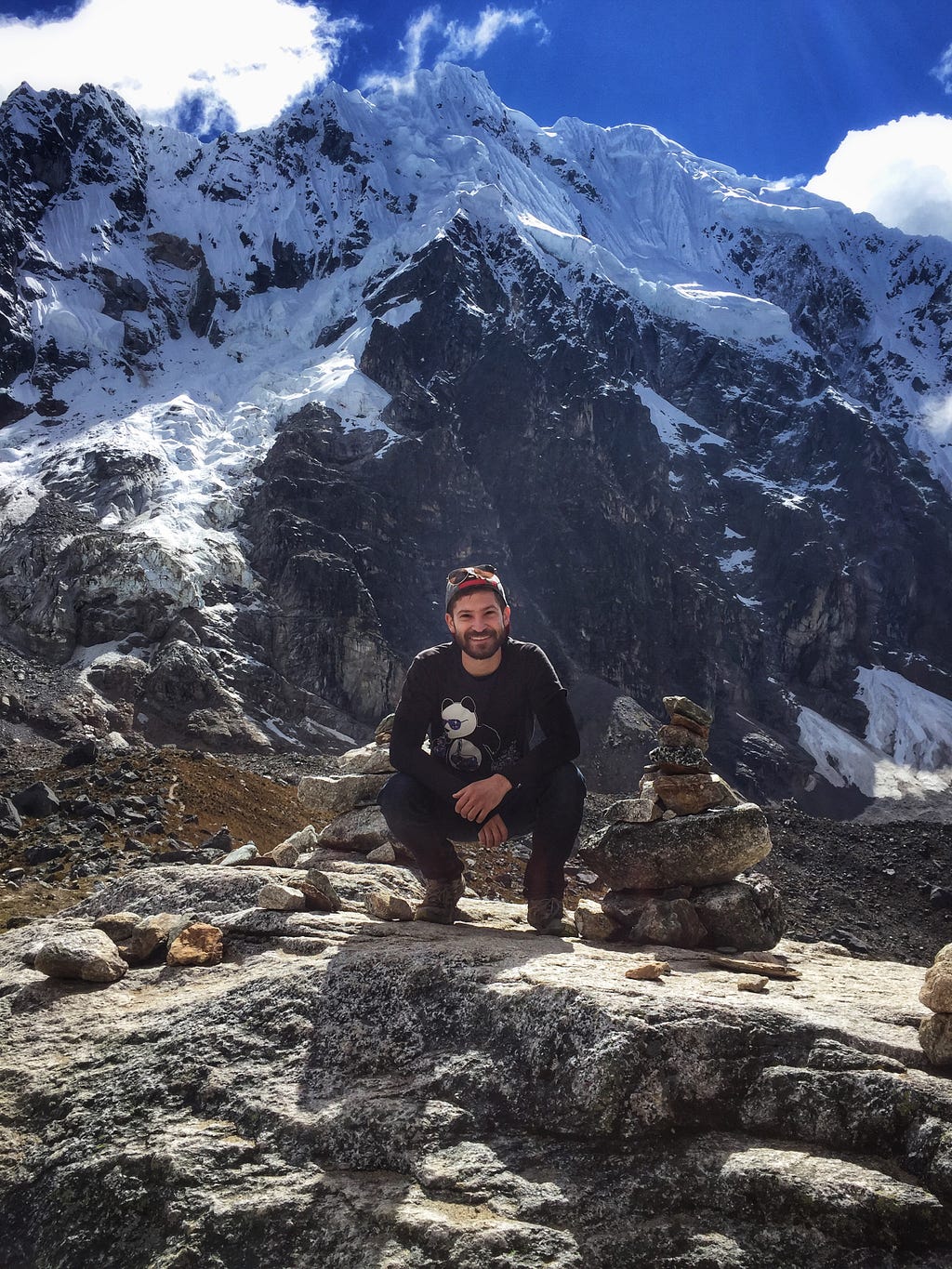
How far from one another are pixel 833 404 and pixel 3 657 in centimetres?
13377

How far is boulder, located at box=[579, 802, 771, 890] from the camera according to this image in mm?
7070

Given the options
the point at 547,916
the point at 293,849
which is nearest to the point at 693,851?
the point at 547,916

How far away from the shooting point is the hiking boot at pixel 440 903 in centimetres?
642

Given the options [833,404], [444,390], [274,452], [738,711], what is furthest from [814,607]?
[274,452]

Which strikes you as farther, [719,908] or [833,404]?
[833,404]

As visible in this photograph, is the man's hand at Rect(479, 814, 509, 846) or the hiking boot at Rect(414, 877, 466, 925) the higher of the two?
the man's hand at Rect(479, 814, 509, 846)

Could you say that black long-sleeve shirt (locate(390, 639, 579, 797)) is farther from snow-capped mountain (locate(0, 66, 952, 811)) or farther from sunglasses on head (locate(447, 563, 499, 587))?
snow-capped mountain (locate(0, 66, 952, 811))

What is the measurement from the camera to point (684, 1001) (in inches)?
160

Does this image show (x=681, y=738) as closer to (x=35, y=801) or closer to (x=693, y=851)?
(x=693, y=851)

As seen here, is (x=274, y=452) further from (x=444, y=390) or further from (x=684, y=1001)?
(x=684, y=1001)

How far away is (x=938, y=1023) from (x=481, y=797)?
309 centimetres

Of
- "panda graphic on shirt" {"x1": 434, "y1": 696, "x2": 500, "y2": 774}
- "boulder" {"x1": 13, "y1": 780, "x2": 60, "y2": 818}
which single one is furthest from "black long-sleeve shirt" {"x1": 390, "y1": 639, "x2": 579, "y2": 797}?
"boulder" {"x1": 13, "y1": 780, "x2": 60, "y2": 818}

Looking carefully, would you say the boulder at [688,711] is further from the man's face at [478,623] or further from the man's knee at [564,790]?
the man's face at [478,623]

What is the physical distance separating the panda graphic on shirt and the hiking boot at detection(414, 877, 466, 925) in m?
0.93
